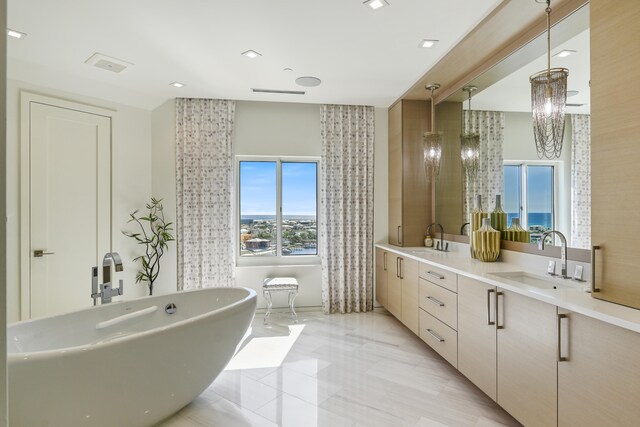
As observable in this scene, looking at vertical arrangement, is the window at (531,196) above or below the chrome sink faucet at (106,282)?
above

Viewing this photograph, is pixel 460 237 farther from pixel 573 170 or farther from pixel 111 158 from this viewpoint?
pixel 111 158

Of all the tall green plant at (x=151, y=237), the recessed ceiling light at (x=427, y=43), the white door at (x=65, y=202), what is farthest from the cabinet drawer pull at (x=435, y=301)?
the white door at (x=65, y=202)

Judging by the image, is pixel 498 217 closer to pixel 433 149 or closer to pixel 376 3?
pixel 433 149

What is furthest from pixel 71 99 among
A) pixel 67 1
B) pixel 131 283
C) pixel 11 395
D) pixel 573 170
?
pixel 573 170

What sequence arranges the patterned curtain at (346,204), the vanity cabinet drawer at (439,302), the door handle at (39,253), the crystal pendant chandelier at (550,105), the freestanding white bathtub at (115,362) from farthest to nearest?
the patterned curtain at (346,204) < the door handle at (39,253) < the vanity cabinet drawer at (439,302) < the crystal pendant chandelier at (550,105) < the freestanding white bathtub at (115,362)

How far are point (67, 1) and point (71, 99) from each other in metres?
1.52

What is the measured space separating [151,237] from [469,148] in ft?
12.0

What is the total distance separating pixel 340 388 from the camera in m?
2.38

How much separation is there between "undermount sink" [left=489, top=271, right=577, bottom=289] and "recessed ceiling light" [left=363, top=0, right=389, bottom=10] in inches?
75.4

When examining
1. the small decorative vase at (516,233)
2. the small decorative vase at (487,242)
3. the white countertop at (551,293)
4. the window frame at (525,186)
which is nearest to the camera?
the white countertop at (551,293)

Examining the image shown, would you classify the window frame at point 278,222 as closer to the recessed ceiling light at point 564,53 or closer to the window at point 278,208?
the window at point 278,208

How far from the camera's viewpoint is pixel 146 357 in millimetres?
1749

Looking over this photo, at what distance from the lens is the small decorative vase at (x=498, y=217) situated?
2727 mm

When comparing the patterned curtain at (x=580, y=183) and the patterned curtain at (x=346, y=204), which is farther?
the patterned curtain at (x=346, y=204)
